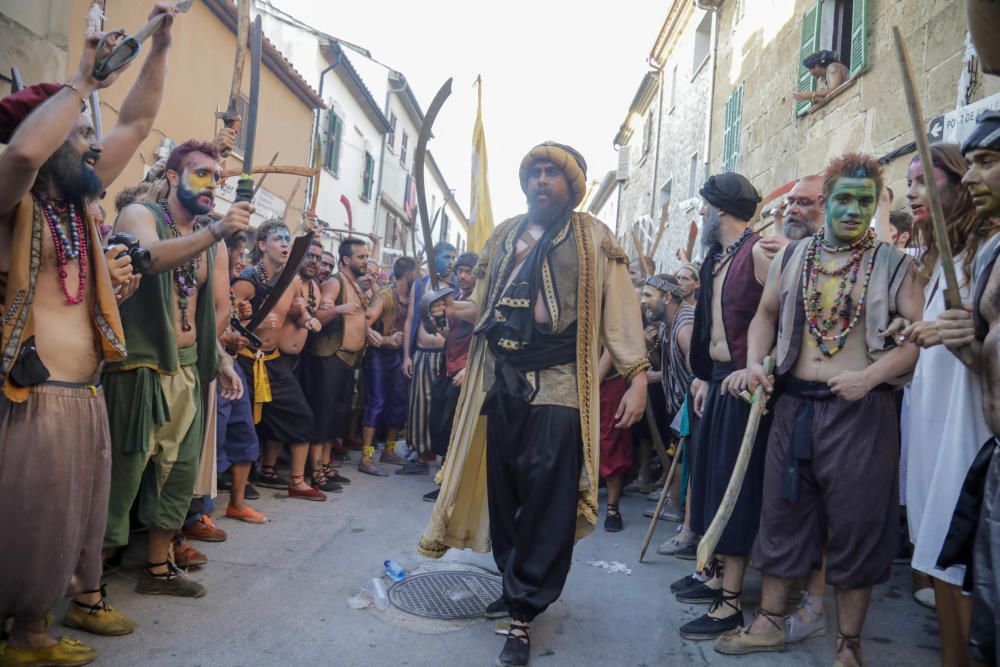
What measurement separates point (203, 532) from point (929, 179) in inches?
153

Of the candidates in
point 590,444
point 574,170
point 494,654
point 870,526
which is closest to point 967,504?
point 870,526

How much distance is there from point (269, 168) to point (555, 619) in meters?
2.98

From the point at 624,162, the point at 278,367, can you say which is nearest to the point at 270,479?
the point at 278,367

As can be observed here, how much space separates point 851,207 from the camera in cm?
304

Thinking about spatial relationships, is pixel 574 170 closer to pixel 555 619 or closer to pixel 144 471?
pixel 555 619

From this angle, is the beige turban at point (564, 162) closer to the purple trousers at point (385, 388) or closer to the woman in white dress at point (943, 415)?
the woman in white dress at point (943, 415)

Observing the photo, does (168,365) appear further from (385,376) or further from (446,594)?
(385,376)

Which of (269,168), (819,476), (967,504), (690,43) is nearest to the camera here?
(967,504)

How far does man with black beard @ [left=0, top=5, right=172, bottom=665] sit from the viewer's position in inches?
93.3

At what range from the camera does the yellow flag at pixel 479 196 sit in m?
3.67

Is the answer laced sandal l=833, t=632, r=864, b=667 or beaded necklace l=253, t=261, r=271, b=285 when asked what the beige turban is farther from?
beaded necklace l=253, t=261, r=271, b=285

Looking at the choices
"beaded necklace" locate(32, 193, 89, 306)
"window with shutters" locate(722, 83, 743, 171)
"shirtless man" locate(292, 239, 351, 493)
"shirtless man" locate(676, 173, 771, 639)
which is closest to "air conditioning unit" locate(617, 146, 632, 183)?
"window with shutters" locate(722, 83, 743, 171)

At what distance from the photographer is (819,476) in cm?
297

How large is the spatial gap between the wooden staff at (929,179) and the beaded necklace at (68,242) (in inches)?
105
